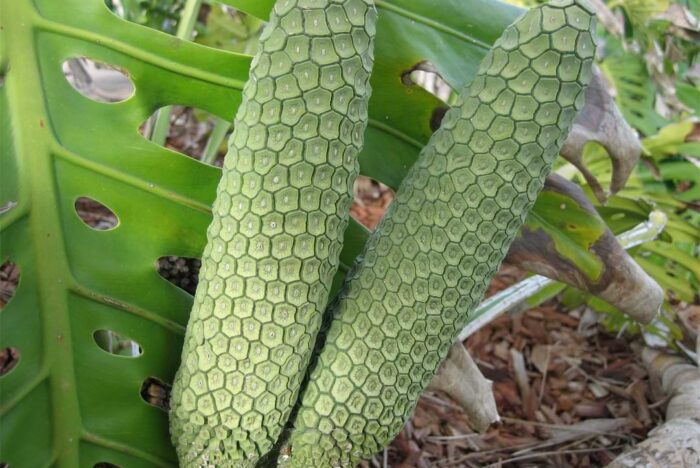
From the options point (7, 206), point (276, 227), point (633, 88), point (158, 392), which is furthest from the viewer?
point (633, 88)

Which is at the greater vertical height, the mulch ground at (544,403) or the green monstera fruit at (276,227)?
the green monstera fruit at (276,227)

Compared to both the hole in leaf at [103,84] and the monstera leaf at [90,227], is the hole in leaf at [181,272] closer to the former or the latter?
the monstera leaf at [90,227]

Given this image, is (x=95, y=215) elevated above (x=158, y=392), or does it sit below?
below

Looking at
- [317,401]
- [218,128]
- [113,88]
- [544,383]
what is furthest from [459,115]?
[113,88]

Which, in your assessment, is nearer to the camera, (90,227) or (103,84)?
(90,227)

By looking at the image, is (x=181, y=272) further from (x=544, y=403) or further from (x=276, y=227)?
(x=544, y=403)

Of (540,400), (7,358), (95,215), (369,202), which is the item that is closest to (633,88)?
(369,202)

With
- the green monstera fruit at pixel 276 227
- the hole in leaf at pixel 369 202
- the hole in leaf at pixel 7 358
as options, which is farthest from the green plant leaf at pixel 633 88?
the hole in leaf at pixel 7 358

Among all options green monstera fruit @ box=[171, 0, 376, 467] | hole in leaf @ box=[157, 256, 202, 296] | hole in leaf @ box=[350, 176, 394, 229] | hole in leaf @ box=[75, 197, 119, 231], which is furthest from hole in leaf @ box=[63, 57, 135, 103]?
green monstera fruit @ box=[171, 0, 376, 467]
